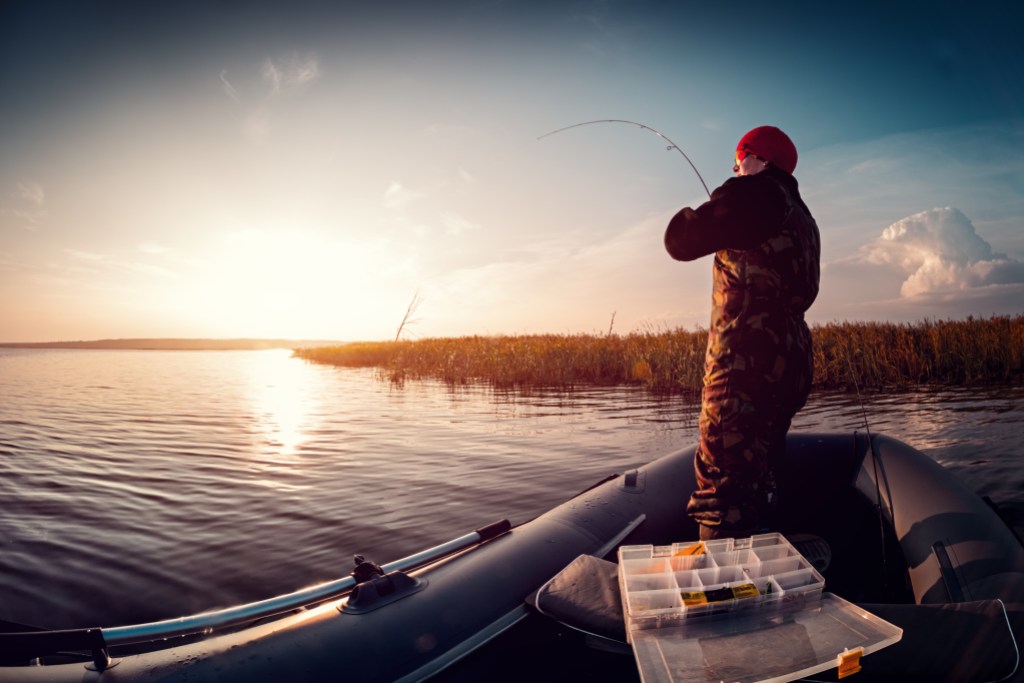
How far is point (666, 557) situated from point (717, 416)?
0.62 m

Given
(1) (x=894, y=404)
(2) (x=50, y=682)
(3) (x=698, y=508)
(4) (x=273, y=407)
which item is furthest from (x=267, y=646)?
(4) (x=273, y=407)

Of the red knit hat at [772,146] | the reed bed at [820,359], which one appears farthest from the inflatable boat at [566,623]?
the reed bed at [820,359]

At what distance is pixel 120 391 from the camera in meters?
15.3

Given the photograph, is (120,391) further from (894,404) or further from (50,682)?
(894,404)

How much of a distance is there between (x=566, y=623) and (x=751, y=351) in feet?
3.87

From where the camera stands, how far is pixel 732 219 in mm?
2055

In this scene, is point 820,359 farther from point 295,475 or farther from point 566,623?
point 566,623

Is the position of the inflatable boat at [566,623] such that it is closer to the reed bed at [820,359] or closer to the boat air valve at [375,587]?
the boat air valve at [375,587]

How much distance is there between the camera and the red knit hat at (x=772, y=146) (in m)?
2.35

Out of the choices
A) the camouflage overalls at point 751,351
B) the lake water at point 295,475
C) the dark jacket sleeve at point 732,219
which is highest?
the dark jacket sleeve at point 732,219

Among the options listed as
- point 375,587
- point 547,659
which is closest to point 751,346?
point 547,659

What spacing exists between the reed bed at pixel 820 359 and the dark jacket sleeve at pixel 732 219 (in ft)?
28.7

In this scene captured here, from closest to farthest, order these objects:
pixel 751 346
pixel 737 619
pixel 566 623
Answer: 1. pixel 737 619
2. pixel 566 623
3. pixel 751 346

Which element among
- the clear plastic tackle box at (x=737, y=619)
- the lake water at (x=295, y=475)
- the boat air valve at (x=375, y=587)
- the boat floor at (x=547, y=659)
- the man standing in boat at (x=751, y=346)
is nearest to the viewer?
the clear plastic tackle box at (x=737, y=619)
